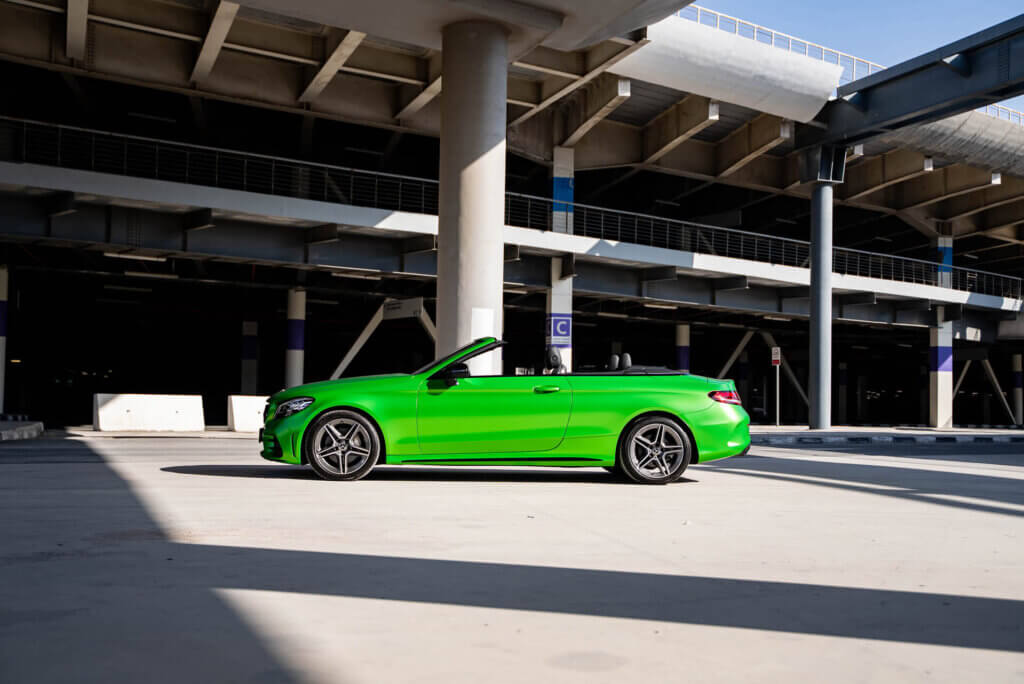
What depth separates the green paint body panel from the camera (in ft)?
31.0

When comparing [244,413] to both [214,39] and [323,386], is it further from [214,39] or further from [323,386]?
[323,386]

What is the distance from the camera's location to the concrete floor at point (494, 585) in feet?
11.0

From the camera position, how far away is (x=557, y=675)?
3.20 metres

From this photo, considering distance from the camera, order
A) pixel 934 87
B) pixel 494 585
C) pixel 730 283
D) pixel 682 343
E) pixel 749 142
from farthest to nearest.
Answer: pixel 682 343 → pixel 730 283 → pixel 749 142 → pixel 934 87 → pixel 494 585

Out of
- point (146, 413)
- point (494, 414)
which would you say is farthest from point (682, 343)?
point (494, 414)

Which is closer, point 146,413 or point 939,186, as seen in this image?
point 146,413

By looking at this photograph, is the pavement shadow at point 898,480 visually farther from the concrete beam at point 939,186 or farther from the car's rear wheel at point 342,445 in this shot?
the concrete beam at point 939,186

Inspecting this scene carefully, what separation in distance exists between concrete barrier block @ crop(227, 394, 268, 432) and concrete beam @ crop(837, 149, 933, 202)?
78.8ft

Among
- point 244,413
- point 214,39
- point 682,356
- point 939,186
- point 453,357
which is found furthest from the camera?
point 682,356

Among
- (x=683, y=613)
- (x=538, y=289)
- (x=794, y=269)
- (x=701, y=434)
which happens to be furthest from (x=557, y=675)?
(x=794, y=269)

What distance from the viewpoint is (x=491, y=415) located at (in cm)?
956

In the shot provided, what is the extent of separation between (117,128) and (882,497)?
2607 cm

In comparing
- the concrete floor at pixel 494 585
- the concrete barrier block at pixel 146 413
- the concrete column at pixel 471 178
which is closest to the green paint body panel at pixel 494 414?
the concrete floor at pixel 494 585

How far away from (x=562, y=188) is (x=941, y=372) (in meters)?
20.9
